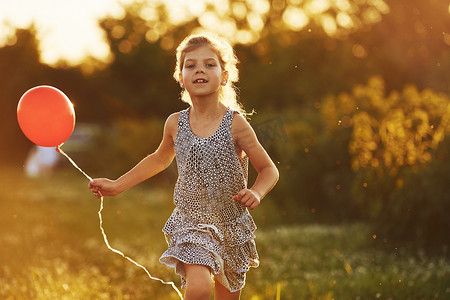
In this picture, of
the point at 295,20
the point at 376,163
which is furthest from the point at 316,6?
the point at 376,163

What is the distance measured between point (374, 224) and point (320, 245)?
0.73 meters

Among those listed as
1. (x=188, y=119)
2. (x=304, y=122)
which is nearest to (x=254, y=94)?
(x=304, y=122)

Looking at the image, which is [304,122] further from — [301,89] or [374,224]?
[301,89]

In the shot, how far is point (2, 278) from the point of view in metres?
5.12

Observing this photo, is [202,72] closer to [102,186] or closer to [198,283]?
[102,186]

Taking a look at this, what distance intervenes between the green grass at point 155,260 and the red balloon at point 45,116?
1.55m

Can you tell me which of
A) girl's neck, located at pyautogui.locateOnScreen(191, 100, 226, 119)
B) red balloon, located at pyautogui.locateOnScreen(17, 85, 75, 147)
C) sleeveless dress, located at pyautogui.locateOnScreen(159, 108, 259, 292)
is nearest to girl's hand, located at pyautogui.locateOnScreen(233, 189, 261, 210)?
sleeveless dress, located at pyautogui.locateOnScreen(159, 108, 259, 292)

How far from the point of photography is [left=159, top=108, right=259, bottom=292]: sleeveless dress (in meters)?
2.98

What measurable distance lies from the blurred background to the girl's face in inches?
124

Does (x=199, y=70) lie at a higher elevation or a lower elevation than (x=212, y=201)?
higher

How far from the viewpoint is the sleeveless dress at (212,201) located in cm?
298

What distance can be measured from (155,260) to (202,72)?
12.5ft

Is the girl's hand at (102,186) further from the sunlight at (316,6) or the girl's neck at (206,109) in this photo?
the sunlight at (316,6)

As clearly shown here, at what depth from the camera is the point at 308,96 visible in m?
20.6
